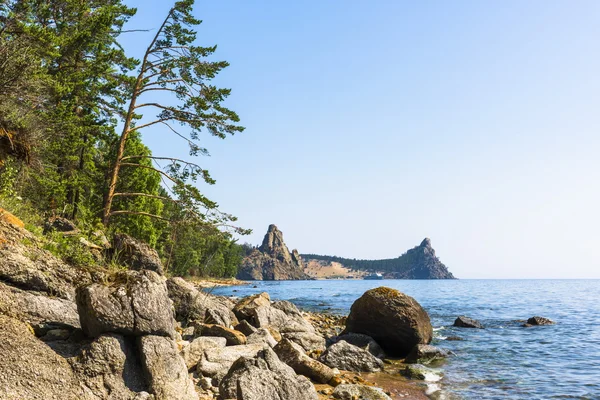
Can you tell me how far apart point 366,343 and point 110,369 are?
1181 cm

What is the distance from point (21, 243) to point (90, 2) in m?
21.1

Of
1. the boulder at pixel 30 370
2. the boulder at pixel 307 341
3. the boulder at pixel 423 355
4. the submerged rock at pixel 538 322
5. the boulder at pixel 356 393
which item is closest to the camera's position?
the boulder at pixel 30 370

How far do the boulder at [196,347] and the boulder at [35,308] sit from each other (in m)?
2.84

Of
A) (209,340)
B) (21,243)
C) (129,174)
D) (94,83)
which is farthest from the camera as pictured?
(129,174)

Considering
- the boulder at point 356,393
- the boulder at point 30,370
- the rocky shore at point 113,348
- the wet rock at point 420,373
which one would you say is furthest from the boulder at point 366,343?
the boulder at point 30,370

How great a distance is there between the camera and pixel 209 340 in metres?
10.4

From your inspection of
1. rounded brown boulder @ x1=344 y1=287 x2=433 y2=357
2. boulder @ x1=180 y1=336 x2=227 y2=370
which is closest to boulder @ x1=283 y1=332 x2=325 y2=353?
rounded brown boulder @ x1=344 y1=287 x2=433 y2=357

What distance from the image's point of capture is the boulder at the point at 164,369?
20.9 ft

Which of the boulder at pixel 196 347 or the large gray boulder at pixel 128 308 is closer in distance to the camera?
the large gray boulder at pixel 128 308

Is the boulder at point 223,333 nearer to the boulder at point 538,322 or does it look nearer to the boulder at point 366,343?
the boulder at point 366,343

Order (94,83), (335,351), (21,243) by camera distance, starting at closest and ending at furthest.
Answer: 1. (21,243)
2. (335,351)
3. (94,83)

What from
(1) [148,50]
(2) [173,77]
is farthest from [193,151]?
(1) [148,50]

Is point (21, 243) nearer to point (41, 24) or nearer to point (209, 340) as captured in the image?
point (209, 340)

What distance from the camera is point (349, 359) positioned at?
1369cm
